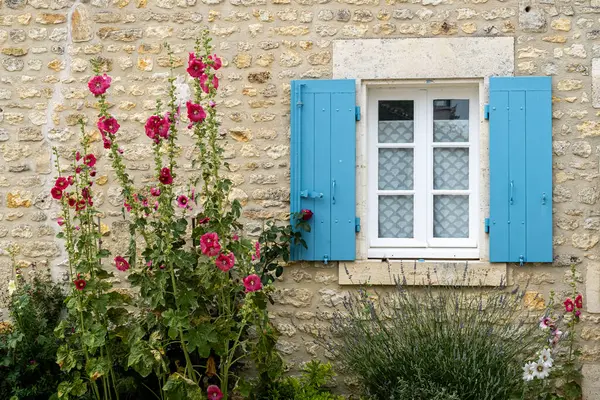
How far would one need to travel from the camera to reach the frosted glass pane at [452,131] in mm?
5488

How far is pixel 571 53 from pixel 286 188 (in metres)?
2.19

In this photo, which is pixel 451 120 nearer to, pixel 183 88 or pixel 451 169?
pixel 451 169

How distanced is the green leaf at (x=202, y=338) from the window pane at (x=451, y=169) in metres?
2.05

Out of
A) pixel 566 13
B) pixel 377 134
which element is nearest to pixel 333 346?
pixel 377 134

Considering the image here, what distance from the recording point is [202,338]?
4352 millimetres

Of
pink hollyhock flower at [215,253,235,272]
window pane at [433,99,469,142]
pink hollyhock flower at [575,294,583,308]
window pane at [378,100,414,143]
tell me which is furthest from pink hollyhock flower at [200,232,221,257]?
pink hollyhock flower at [575,294,583,308]

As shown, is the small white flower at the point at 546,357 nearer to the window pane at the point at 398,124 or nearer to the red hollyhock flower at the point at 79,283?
the window pane at the point at 398,124

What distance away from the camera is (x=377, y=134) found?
18.1ft

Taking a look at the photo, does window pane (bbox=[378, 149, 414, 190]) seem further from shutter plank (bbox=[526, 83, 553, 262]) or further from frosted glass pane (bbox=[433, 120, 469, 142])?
shutter plank (bbox=[526, 83, 553, 262])

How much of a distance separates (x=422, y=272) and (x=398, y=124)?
3.61 feet

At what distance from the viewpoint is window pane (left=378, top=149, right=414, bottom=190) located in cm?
550

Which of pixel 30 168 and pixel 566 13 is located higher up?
pixel 566 13

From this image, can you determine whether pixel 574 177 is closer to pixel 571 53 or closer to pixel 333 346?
pixel 571 53

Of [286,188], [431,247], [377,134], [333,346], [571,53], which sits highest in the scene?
[571,53]
